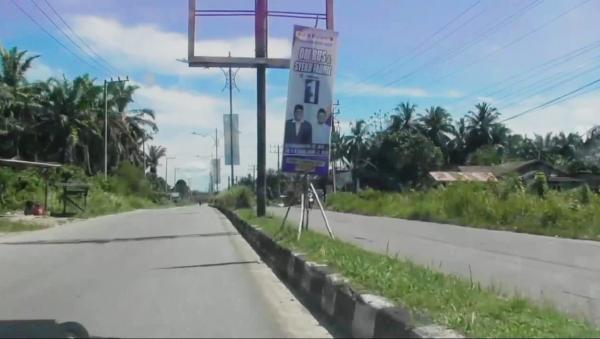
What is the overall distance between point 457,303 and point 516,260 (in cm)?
938

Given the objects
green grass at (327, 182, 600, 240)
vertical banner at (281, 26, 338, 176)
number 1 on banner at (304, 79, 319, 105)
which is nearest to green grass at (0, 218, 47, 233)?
vertical banner at (281, 26, 338, 176)

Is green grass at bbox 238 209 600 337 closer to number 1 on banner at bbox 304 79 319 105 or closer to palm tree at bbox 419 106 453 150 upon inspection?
number 1 on banner at bbox 304 79 319 105

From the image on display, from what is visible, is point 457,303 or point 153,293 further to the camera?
point 153,293

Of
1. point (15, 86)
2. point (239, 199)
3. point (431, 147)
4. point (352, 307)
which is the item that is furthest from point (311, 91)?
point (431, 147)

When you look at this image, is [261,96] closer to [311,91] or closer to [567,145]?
[311,91]

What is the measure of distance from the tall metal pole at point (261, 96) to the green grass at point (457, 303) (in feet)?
51.4

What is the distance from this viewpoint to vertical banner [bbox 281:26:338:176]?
1549 cm

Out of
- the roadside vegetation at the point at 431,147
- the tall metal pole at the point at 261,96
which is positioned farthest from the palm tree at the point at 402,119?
the tall metal pole at the point at 261,96

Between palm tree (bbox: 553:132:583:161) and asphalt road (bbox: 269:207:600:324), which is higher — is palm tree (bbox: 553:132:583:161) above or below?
above

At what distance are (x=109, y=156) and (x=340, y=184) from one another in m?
45.1

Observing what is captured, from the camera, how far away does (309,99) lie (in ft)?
51.1

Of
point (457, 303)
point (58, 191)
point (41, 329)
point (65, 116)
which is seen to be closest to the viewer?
point (457, 303)

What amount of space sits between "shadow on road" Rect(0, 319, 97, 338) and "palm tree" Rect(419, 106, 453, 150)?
304 feet

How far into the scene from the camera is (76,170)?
56344 mm
